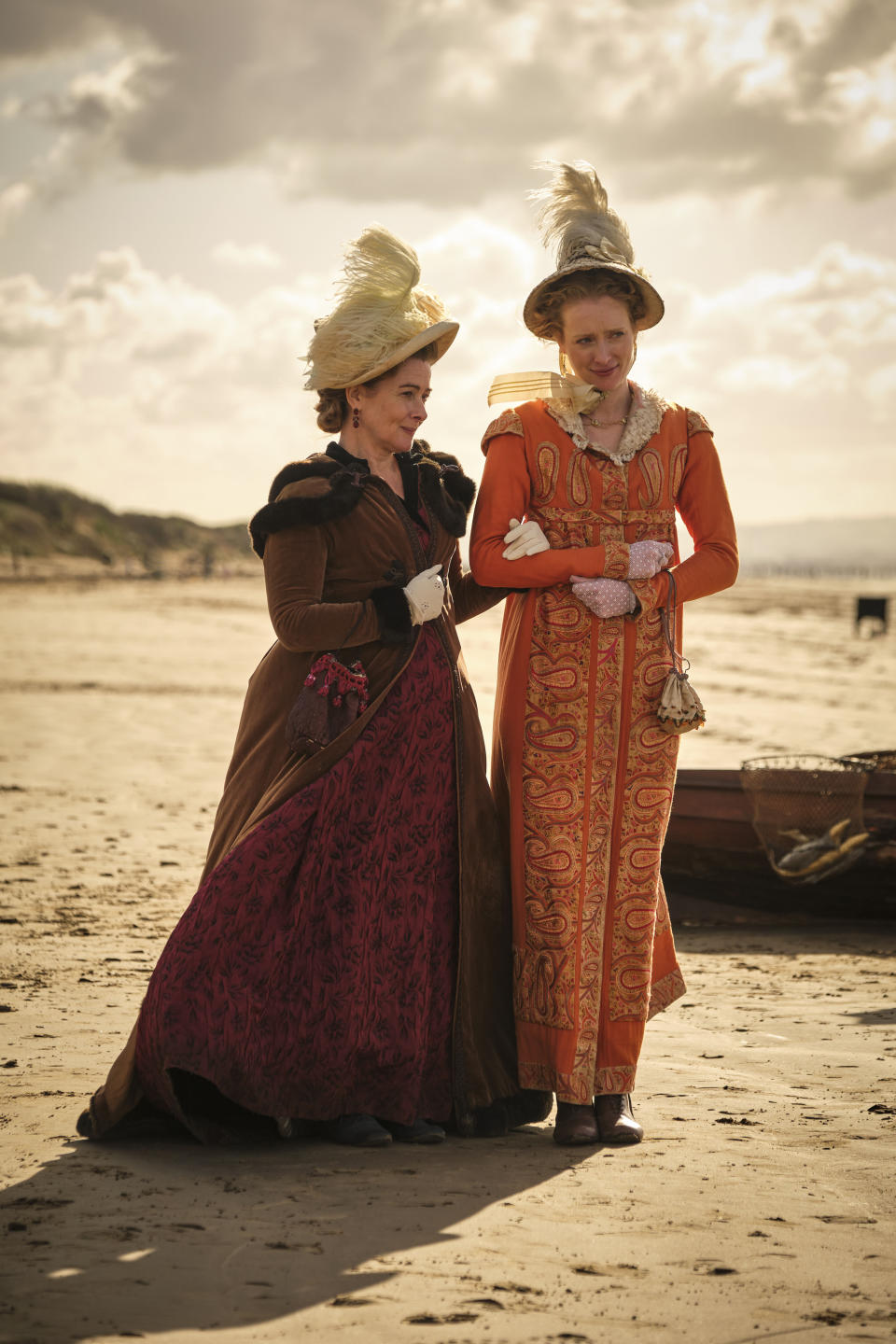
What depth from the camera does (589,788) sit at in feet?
11.0

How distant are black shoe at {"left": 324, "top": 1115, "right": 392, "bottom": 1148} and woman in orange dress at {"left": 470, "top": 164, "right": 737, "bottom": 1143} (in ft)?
1.27

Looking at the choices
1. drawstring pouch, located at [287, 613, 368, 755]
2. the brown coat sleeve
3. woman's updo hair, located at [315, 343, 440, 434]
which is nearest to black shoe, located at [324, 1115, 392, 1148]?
drawstring pouch, located at [287, 613, 368, 755]

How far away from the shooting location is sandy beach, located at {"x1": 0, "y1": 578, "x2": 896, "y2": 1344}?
7.58 feet

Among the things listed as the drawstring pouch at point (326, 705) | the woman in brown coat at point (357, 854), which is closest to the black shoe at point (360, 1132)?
the woman in brown coat at point (357, 854)

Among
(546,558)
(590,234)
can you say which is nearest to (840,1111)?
(546,558)

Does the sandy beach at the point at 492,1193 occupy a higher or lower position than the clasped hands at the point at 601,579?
lower

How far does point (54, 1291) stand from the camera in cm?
233

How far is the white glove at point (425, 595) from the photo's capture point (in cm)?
324

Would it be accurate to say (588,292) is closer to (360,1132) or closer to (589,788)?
(589,788)

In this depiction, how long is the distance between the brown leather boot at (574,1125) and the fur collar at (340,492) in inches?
57.7

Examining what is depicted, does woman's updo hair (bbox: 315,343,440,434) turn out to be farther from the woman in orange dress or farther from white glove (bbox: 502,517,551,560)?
white glove (bbox: 502,517,551,560)

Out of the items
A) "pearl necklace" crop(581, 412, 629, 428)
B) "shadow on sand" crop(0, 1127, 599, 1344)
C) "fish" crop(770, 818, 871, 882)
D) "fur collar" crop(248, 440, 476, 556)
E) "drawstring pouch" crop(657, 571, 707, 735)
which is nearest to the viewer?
"shadow on sand" crop(0, 1127, 599, 1344)

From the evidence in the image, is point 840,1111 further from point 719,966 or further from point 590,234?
point 590,234

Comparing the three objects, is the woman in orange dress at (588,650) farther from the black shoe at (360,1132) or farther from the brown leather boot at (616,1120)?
the black shoe at (360,1132)
